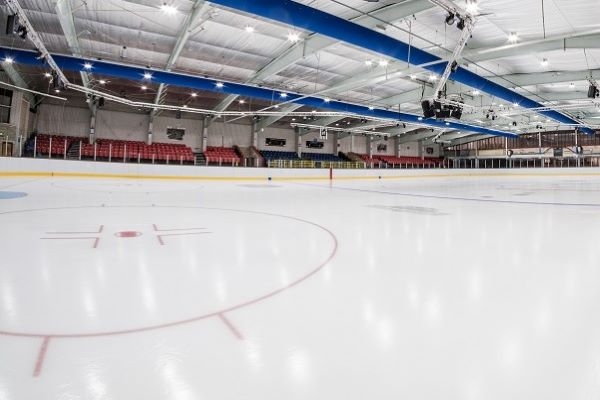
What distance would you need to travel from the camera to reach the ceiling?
9547 mm

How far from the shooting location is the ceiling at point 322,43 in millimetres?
9547

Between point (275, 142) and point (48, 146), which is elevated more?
point (275, 142)

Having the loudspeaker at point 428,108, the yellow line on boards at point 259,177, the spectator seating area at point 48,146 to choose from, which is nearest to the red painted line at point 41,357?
the loudspeaker at point 428,108

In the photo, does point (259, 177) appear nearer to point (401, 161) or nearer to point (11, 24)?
point (11, 24)

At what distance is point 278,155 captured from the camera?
29.6m

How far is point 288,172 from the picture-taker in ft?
63.2

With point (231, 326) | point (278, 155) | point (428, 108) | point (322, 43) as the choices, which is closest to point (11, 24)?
point (322, 43)

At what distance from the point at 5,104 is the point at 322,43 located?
1668 centimetres

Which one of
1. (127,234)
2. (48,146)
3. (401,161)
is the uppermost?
(401,161)

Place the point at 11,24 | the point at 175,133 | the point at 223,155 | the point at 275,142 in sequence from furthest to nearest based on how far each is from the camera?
the point at 275,142 → the point at 223,155 → the point at 175,133 → the point at 11,24

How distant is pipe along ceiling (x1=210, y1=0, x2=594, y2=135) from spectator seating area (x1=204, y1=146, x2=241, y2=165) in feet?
52.0

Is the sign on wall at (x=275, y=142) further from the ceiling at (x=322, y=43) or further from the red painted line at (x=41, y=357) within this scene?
the red painted line at (x=41, y=357)

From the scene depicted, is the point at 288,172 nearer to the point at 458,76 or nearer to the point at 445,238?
the point at 458,76

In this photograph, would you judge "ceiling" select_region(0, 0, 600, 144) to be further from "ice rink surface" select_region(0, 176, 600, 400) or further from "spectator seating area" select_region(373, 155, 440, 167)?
"spectator seating area" select_region(373, 155, 440, 167)
